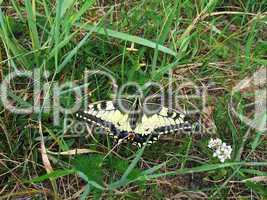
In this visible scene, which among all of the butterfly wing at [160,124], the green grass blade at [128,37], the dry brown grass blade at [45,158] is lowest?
the dry brown grass blade at [45,158]

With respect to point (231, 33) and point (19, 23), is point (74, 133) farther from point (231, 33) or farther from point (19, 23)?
point (231, 33)

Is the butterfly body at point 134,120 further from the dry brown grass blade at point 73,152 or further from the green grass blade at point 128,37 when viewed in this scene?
the green grass blade at point 128,37

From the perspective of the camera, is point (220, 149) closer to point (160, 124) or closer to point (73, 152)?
point (160, 124)

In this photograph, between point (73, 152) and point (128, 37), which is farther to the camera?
point (128, 37)

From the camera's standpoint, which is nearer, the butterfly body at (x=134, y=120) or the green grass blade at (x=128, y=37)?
the butterfly body at (x=134, y=120)

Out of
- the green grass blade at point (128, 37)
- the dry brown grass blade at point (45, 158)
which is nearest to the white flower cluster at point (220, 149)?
the green grass blade at point (128, 37)

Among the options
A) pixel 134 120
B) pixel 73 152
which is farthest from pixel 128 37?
Result: pixel 73 152

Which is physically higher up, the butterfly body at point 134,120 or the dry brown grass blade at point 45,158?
the butterfly body at point 134,120
